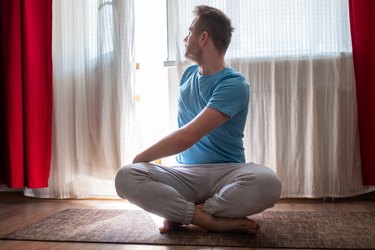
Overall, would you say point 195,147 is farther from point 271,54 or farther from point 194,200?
point 271,54

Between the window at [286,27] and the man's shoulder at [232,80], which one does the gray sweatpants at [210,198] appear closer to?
the man's shoulder at [232,80]

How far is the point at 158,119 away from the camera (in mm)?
2371

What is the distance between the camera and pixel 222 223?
145 centimetres

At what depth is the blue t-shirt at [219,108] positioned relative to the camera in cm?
154

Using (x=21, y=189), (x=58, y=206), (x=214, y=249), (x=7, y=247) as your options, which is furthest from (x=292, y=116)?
(x=21, y=189)

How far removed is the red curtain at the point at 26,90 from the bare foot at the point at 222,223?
1199 millimetres

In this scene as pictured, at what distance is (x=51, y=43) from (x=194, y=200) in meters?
1.31

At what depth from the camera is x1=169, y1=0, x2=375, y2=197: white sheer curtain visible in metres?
2.10

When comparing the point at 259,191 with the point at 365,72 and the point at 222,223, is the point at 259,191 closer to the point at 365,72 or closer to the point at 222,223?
the point at 222,223

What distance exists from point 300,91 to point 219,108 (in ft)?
2.59

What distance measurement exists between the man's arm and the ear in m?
0.33

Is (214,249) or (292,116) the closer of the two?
(214,249)

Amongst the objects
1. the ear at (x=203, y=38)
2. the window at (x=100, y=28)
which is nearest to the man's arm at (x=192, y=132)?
the ear at (x=203, y=38)

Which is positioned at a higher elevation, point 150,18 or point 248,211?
point 150,18
